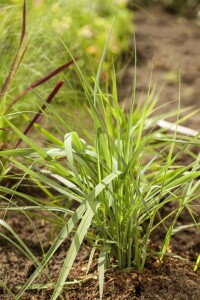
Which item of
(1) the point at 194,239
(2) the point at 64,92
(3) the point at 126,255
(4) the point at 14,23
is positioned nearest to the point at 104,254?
(3) the point at 126,255

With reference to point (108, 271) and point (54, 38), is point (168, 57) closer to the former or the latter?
point (54, 38)

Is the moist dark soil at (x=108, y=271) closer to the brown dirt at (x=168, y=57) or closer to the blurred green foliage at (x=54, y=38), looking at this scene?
the brown dirt at (x=168, y=57)

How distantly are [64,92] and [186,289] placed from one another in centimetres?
112

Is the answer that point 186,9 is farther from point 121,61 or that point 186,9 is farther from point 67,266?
point 67,266

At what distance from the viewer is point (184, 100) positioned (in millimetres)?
3842

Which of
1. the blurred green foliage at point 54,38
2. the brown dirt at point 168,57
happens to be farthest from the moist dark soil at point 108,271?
the blurred green foliage at point 54,38

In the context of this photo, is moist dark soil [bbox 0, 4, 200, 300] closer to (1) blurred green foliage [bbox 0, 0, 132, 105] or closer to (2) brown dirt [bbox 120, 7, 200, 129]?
(2) brown dirt [bbox 120, 7, 200, 129]

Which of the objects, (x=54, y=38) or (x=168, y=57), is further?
(x=168, y=57)

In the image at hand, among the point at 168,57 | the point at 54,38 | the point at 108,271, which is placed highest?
the point at 54,38

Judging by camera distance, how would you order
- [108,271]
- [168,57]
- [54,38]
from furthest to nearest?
[168,57] → [54,38] → [108,271]

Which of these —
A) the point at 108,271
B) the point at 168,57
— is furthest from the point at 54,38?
the point at 168,57

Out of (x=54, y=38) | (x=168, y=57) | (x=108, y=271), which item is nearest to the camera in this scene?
(x=108, y=271)

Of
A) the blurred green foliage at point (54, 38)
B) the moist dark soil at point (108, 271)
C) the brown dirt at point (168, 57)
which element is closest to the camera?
the moist dark soil at point (108, 271)

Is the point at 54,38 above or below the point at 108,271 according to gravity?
above
